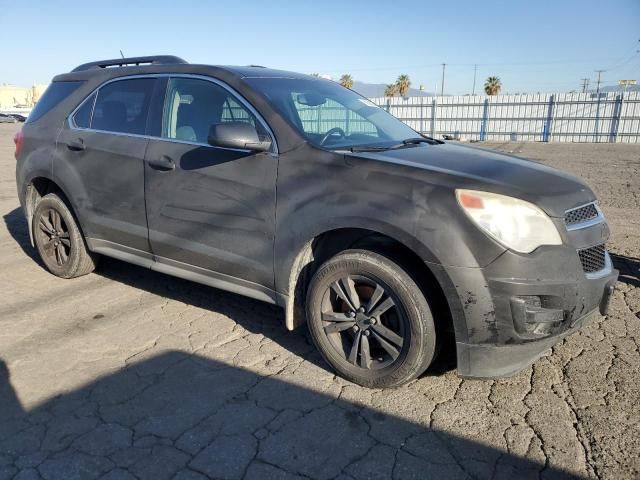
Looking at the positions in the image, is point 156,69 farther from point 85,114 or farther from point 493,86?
point 493,86

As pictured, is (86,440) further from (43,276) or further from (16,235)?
(16,235)

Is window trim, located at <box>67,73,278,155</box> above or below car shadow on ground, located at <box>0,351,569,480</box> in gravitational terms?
above

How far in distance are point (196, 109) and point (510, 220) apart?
231 cm

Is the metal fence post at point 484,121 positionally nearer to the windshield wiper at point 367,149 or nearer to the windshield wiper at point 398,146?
the windshield wiper at point 398,146

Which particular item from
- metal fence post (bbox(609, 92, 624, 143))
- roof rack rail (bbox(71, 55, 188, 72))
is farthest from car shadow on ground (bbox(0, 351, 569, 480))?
metal fence post (bbox(609, 92, 624, 143))

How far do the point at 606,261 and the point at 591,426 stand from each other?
3.07 feet

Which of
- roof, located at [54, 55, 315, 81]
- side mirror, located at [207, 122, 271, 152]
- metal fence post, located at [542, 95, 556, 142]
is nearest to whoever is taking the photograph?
side mirror, located at [207, 122, 271, 152]

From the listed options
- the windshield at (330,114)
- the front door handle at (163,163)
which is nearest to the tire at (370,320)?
the windshield at (330,114)

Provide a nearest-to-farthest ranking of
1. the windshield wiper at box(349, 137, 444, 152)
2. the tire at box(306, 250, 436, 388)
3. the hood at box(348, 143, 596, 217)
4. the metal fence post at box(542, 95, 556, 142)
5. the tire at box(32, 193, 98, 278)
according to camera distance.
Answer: the hood at box(348, 143, 596, 217)
the tire at box(306, 250, 436, 388)
the windshield wiper at box(349, 137, 444, 152)
the tire at box(32, 193, 98, 278)
the metal fence post at box(542, 95, 556, 142)

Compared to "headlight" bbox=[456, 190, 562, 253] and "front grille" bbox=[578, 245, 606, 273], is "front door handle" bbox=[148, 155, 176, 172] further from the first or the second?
"front grille" bbox=[578, 245, 606, 273]

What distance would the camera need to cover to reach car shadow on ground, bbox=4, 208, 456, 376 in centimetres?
325

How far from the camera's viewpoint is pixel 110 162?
3.83m

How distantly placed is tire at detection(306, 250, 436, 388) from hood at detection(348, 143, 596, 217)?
58cm

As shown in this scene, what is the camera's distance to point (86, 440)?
7.90 ft
